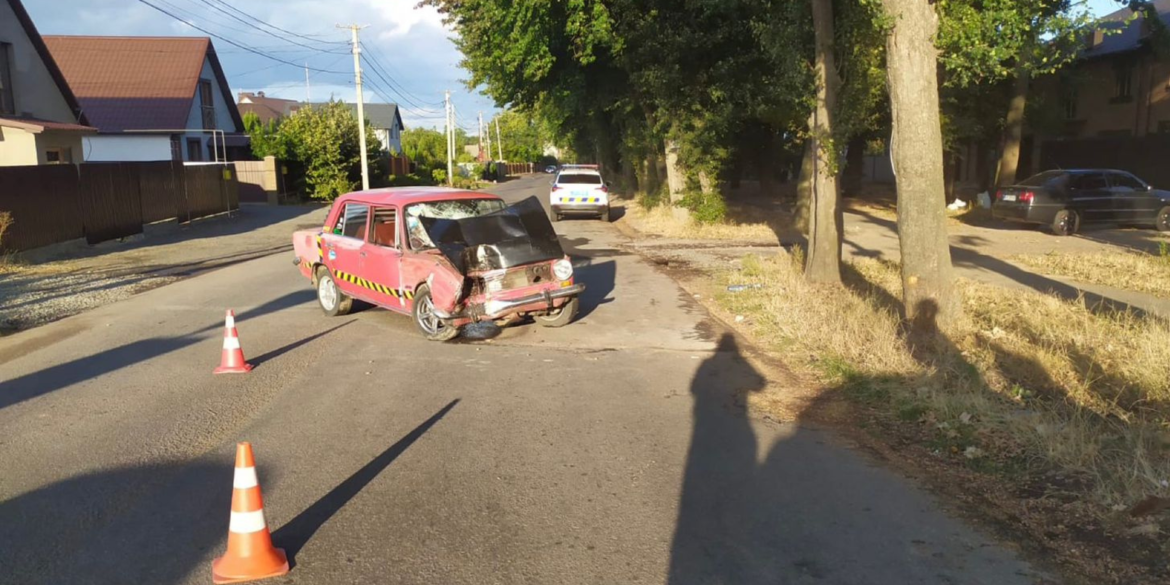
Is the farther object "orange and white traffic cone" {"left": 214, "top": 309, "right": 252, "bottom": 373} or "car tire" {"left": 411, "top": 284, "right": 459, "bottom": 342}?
"car tire" {"left": 411, "top": 284, "right": 459, "bottom": 342}

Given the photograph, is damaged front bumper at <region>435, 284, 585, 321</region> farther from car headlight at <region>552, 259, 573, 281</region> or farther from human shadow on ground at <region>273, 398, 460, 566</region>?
human shadow on ground at <region>273, 398, 460, 566</region>

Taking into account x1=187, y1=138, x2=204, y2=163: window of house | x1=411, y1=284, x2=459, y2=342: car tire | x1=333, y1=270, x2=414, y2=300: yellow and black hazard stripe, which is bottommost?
x1=411, y1=284, x2=459, y2=342: car tire

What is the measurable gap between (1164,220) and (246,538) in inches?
943

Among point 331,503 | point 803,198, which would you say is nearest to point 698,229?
point 803,198

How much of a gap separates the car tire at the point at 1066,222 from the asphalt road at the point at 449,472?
1524cm

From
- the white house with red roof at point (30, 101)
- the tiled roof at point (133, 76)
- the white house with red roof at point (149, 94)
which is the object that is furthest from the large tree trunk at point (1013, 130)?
the tiled roof at point (133, 76)

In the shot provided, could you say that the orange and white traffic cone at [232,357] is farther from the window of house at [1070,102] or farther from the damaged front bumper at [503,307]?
the window of house at [1070,102]

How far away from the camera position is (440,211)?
33.5ft

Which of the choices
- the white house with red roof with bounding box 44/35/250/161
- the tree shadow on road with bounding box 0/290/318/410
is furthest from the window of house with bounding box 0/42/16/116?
the tree shadow on road with bounding box 0/290/318/410

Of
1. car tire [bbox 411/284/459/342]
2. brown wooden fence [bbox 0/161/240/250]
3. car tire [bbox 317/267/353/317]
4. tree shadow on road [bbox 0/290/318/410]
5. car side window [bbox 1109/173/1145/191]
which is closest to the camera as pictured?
tree shadow on road [bbox 0/290/318/410]

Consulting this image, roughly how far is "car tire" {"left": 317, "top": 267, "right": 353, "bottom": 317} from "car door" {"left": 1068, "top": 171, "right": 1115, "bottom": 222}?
1814cm

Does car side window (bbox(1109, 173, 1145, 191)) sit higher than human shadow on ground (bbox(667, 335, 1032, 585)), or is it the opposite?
car side window (bbox(1109, 173, 1145, 191))

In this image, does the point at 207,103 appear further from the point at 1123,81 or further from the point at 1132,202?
the point at 1123,81

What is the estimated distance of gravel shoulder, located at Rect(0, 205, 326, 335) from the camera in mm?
12477
